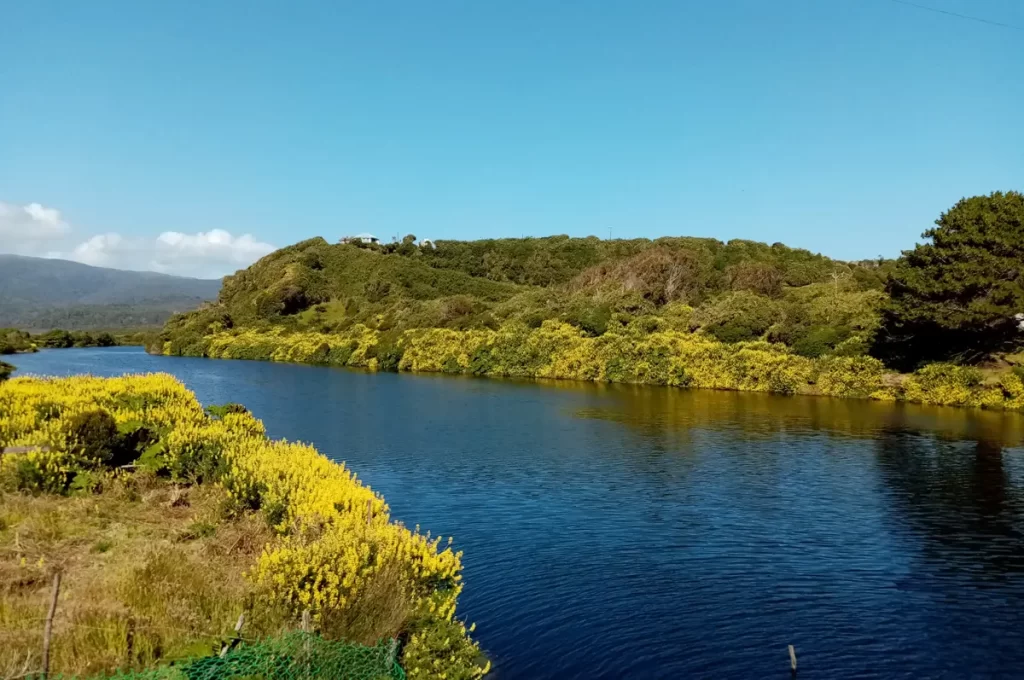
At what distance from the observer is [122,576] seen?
10.5 m

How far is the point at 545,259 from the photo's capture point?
193 metres

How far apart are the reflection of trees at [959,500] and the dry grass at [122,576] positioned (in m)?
17.6

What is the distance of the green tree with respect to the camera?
48.5 meters

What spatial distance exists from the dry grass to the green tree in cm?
5255

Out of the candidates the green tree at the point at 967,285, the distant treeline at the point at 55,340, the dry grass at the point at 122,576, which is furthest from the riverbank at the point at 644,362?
the dry grass at the point at 122,576

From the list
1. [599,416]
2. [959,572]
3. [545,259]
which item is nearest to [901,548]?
[959,572]

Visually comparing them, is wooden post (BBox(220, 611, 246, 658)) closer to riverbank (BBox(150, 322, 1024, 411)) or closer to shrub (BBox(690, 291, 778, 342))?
riverbank (BBox(150, 322, 1024, 411))

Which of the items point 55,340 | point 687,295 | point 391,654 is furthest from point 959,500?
point 55,340

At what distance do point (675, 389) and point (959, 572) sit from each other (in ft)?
152

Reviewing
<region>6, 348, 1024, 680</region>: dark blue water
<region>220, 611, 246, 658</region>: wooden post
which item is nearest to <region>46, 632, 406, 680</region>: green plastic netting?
<region>220, 611, 246, 658</region>: wooden post

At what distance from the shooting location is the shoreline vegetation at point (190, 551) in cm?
910

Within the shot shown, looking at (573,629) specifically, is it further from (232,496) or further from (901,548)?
(901,548)

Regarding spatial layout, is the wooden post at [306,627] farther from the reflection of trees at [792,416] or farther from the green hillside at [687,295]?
the green hillside at [687,295]

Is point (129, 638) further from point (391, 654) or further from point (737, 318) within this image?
point (737, 318)
